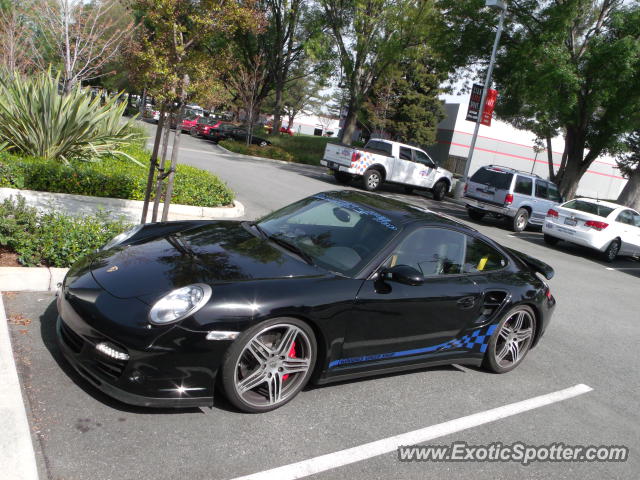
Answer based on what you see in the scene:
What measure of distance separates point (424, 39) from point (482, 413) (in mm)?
26062

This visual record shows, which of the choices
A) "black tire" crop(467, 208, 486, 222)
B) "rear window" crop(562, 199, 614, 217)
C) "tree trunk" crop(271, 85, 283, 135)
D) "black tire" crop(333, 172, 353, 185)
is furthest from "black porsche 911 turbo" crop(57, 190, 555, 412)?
"tree trunk" crop(271, 85, 283, 135)

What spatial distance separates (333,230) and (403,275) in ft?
2.86

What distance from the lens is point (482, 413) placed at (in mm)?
4309

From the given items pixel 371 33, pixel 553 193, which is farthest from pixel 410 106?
pixel 553 193

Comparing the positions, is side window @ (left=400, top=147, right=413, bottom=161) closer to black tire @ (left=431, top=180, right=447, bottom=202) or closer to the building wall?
black tire @ (left=431, top=180, right=447, bottom=202)

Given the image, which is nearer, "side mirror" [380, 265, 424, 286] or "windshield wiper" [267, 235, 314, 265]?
"side mirror" [380, 265, 424, 286]

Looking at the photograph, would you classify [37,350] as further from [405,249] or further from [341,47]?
[341,47]

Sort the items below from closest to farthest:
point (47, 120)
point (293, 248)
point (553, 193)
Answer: point (293, 248), point (47, 120), point (553, 193)

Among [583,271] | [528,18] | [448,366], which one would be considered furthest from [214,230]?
[528,18]

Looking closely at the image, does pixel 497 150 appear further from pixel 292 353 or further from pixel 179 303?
pixel 179 303

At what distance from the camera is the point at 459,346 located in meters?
4.73

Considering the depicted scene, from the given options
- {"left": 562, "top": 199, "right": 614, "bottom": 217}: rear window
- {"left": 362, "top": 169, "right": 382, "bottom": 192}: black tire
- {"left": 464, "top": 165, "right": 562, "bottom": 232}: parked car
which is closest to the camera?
{"left": 562, "top": 199, "right": 614, "bottom": 217}: rear window

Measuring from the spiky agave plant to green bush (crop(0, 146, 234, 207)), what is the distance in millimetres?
365

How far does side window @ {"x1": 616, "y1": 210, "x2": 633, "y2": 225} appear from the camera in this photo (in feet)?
45.8
